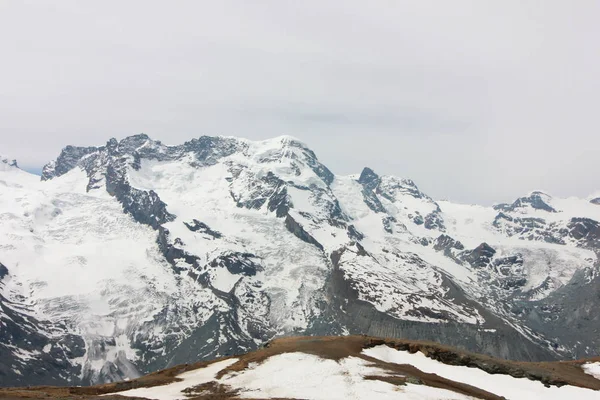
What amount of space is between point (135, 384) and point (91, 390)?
6.24 metres

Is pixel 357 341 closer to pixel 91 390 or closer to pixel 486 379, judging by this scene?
pixel 486 379

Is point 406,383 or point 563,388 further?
point 563,388

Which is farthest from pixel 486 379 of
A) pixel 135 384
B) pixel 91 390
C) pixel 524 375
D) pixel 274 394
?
pixel 91 390

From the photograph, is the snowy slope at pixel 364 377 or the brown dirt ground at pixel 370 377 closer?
the snowy slope at pixel 364 377

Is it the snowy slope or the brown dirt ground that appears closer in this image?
the snowy slope

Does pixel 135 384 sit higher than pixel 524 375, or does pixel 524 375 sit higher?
pixel 524 375

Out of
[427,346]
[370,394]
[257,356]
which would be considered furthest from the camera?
[427,346]

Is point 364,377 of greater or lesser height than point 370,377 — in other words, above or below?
below

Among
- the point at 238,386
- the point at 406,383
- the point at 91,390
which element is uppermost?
the point at 406,383

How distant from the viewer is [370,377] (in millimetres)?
62656

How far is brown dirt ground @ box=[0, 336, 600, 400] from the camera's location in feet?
199

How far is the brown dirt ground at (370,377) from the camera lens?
199 feet

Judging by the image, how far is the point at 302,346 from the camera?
81938mm

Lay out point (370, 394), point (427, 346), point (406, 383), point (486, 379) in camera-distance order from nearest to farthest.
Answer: point (370, 394) → point (406, 383) → point (486, 379) → point (427, 346)
